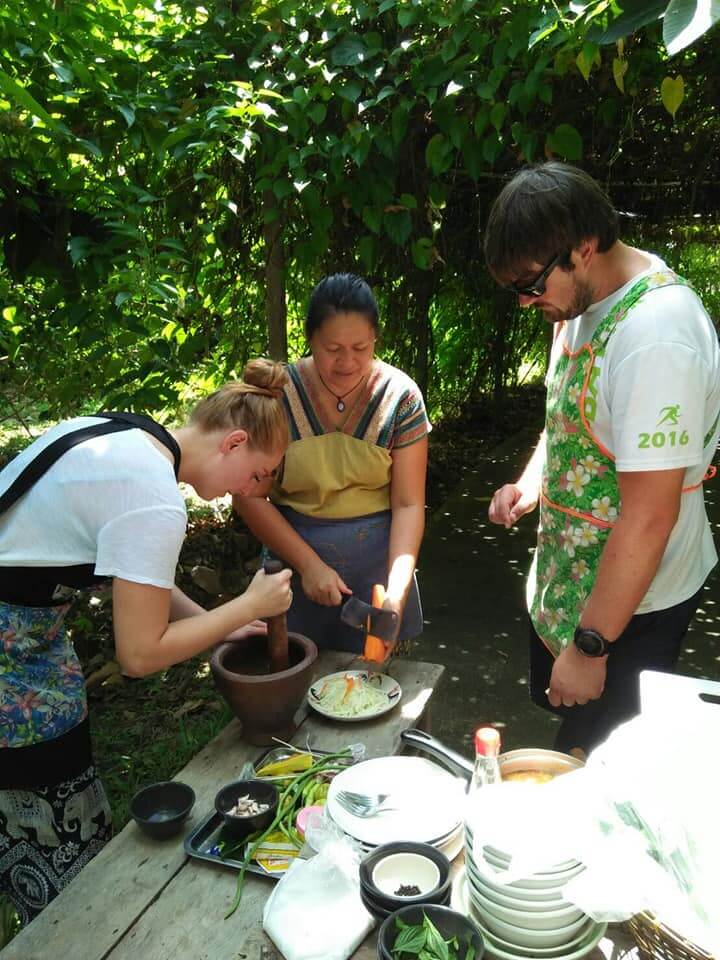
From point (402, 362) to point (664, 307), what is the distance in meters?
4.19

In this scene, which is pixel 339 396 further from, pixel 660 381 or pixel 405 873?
pixel 405 873

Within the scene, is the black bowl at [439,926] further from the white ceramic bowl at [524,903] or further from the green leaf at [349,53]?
the green leaf at [349,53]

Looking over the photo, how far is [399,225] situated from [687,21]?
1.87 m

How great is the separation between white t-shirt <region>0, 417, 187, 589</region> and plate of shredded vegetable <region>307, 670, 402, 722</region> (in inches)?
20.7

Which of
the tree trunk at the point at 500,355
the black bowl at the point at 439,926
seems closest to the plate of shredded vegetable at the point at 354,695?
the black bowl at the point at 439,926

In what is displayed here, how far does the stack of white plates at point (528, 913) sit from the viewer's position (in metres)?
0.91

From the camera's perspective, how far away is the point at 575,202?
142 cm

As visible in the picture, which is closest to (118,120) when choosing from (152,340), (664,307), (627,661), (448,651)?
(152,340)

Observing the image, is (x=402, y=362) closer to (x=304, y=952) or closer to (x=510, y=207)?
(x=510, y=207)

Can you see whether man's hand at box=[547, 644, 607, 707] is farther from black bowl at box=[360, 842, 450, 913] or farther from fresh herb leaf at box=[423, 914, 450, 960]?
fresh herb leaf at box=[423, 914, 450, 960]

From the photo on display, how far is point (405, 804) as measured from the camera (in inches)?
50.6

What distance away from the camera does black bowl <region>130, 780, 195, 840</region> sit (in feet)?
4.25

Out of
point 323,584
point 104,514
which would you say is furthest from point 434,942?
point 323,584

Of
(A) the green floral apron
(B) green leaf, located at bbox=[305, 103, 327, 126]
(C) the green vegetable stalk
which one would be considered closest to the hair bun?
(A) the green floral apron
